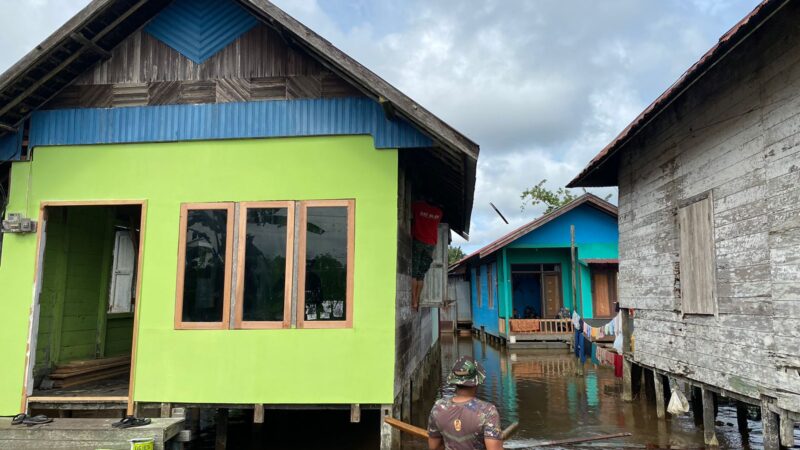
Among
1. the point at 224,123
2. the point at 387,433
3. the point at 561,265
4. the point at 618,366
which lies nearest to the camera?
the point at 387,433

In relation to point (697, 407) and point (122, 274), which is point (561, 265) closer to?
point (697, 407)

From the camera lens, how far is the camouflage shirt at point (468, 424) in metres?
4.04

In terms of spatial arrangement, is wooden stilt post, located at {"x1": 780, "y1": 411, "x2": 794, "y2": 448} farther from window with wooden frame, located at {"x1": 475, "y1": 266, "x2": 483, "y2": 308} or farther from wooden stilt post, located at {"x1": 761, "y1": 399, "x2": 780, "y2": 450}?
window with wooden frame, located at {"x1": 475, "y1": 266, "x2": 483, "y2": 308}

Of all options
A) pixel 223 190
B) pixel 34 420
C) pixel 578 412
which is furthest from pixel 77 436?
pixel 578 412

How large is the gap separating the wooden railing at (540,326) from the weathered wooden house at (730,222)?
9.83 metres

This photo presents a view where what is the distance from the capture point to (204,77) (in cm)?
782

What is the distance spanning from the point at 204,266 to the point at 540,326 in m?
15.7

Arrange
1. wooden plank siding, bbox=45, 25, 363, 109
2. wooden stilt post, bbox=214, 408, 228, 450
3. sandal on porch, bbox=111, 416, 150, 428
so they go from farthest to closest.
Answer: wooden stilt post, bbox=214, 408, 228, 450 < wooden plank siding, bbox=45, 25, 363, 109 < sandal on porch, bbox=111, 416, 150, 428

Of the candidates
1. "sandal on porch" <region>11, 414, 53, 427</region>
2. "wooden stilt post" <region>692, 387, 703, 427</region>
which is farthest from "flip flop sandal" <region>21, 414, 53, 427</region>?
"wooden stilt post" <region>692, 387, 703, 427</region>

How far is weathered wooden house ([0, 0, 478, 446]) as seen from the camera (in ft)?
Result: 23.5

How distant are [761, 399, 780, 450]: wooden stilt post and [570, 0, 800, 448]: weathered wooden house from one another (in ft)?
0.04

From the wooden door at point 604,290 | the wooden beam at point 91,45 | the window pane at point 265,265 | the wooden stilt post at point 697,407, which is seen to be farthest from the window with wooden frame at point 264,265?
the wooden door at point 604,290

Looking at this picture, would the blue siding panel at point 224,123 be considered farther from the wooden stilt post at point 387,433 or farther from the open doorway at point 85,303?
the wooden stilt post at point 387,433

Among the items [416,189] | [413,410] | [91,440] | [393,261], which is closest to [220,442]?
[91,440]
